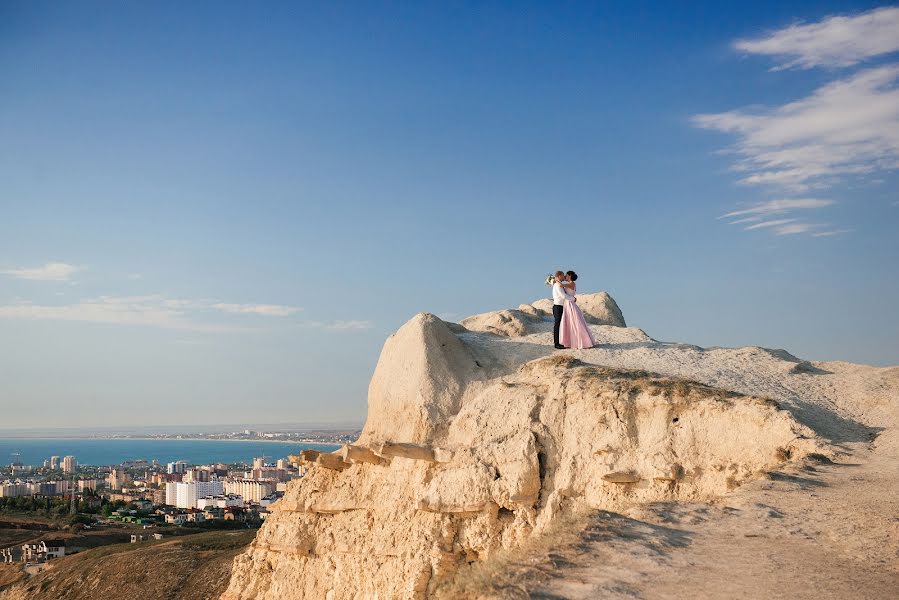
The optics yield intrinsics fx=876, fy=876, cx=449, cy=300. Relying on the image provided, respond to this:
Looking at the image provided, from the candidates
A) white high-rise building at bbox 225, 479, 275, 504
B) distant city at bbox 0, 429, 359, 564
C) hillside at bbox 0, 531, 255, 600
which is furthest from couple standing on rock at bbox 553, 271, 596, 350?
white high-rise building at bbox 225, 479, 275, 504

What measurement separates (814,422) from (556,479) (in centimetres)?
390

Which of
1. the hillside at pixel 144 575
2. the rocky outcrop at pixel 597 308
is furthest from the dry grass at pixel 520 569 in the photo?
the hillside at pixel 144 575

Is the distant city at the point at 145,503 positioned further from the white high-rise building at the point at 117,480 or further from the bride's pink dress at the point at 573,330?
the bride's pink dress at the point at 573,330

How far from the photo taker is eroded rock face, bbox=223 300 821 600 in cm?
1207

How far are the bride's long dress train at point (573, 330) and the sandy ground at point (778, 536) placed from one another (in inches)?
111

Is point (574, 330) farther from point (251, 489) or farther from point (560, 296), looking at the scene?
point (251, 489)

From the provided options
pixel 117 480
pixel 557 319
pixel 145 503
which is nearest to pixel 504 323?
pixel 557 319

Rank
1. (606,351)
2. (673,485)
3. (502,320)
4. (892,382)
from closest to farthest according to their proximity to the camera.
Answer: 1. (673,485)
2. (892,382)
3. (606,351)
4. (502,320)

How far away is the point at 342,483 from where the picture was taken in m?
15.0

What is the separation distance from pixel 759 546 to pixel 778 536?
40 cm

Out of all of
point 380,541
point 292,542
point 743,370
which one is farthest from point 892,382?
point 292,542

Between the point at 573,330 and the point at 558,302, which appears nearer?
the point at 573,330

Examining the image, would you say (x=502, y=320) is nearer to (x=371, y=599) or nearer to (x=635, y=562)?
(x=371, y=599)

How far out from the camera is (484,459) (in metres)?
13.0
